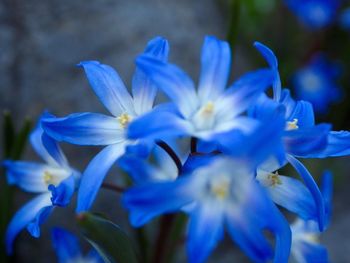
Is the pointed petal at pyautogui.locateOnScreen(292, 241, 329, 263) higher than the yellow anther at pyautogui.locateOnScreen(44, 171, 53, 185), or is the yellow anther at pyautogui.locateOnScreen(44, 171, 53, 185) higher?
the yellow anther at pyautogui.locateOnScreen(44, 171, 53, 185)

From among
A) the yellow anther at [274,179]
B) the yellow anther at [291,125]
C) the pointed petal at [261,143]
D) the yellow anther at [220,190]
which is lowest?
the yellow anther at [274,179]

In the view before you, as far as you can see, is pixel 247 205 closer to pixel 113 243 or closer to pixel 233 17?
pixel 113 243

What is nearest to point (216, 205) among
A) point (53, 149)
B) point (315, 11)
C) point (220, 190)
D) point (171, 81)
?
point (220, 190)

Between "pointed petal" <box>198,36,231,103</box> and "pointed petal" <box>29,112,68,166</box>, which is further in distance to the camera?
"pointed petal" <box>29,112,68,166</box>

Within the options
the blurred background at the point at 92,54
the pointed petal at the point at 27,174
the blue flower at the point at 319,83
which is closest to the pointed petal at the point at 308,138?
the pointed petal at the point at 27,174

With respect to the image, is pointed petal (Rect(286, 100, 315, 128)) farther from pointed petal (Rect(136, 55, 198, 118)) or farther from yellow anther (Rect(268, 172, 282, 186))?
pointed petal (Rect(136, 55, 198, 118))

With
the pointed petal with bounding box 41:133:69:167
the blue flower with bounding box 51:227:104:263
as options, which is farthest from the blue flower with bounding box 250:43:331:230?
the blue flower with bounding box 51:227:104:263

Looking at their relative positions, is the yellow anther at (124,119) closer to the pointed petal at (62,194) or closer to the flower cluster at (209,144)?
the flower cluster at (209,144)
